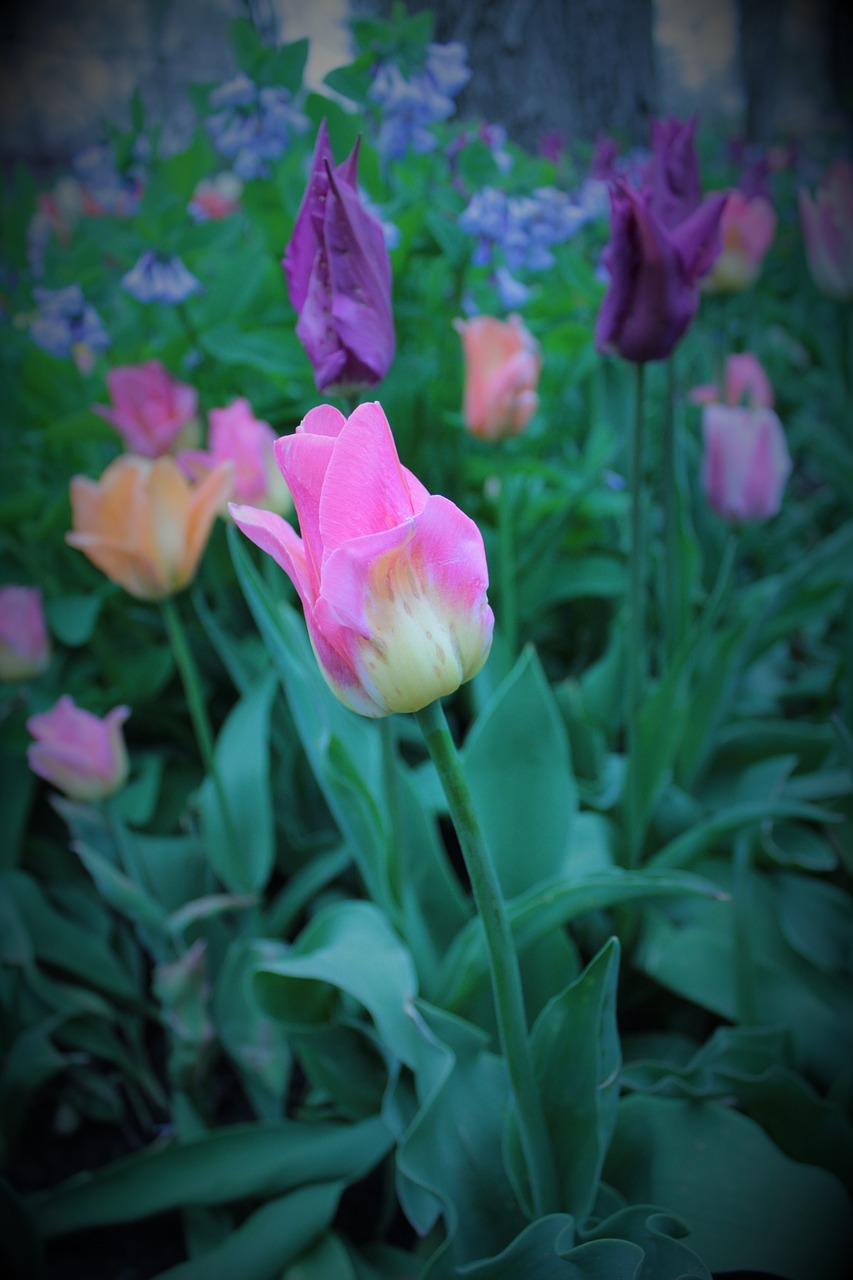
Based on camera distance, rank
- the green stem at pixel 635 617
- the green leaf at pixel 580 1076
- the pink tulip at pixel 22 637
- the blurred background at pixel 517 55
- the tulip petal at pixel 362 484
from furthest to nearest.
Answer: the blurred background at pixel 517 55 < the pink tulip at pixel 22 637 < the green stem at pixel 635 617 < the green leaf at pixel 580 1076 < the tulip petal at pixel 362 484

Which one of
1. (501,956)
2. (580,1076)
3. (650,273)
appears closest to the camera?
(501,956)

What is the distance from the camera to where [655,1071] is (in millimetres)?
705

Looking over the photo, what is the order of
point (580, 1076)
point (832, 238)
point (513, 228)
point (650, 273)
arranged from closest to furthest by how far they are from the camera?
1. point (580, 1076)
2. point (650, 273)
3. point (513, 228)
4. point (832, 238)

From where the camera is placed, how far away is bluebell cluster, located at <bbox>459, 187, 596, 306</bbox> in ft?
3.10

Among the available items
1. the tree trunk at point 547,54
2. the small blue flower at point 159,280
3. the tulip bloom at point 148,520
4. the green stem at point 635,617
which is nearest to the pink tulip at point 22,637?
the tulip bloom at point 148,520

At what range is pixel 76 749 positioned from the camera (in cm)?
73

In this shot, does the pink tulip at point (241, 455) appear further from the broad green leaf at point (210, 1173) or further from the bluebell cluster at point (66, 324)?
the broad green leaf at point (210, 1173)

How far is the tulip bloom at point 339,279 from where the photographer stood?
498mm

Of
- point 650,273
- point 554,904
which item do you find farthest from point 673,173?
point 554,904

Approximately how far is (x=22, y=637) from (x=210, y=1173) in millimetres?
523

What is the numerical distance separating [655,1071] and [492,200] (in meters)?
0.91

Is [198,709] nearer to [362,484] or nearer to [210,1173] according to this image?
[210,1173]

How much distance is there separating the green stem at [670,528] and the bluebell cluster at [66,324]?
0.74 meters

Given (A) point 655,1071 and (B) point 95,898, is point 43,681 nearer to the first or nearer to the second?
(B) point 95,898
